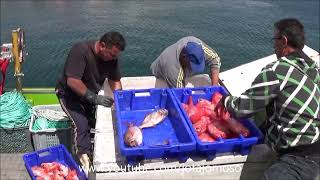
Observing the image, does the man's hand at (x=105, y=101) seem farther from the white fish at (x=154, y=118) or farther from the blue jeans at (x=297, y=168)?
the blue jeans at (x=297, y=168)

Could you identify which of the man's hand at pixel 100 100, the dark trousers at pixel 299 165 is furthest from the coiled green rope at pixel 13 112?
the dark trousers at pixel 299 165

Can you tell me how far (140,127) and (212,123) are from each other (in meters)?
0.77

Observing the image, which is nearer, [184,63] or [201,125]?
[201,125]

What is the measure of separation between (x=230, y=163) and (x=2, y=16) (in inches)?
643

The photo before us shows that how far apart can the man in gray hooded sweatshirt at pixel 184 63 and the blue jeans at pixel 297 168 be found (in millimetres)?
1903

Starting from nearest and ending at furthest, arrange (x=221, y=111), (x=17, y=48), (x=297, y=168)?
(x=297, y=168) < (x=221, y=111) < (x=17, y=48)

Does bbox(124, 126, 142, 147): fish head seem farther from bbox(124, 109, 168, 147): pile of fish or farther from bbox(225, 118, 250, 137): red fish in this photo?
bbox(225, 118, 250, 137): red fish

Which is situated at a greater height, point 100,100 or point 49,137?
point 100,100

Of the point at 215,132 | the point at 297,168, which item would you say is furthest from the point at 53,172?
the point at 297,168

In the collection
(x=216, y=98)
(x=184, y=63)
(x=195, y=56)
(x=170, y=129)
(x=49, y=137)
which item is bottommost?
(x=49, y=137)

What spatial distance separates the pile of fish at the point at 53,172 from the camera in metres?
4.73

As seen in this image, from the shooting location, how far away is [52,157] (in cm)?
517

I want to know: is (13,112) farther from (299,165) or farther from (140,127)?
(299,165)

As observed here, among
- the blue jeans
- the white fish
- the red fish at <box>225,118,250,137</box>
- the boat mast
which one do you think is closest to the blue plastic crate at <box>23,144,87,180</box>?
the white fish
